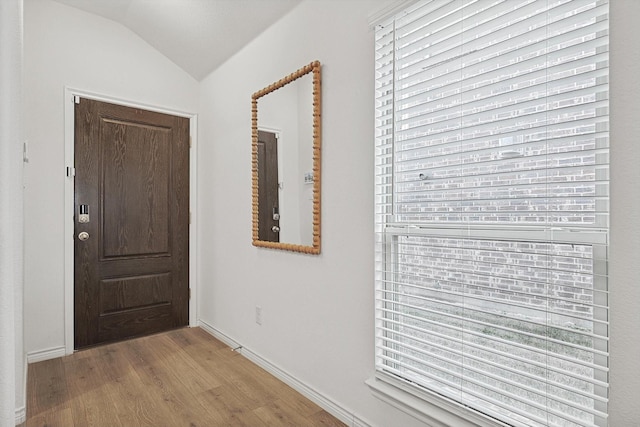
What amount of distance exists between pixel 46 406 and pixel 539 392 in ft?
8.21

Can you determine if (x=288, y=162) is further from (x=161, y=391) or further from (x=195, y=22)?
(x=161, y=391)

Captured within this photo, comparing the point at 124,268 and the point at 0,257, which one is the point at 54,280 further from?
the point at 0,257

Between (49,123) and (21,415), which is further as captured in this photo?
(49,123)

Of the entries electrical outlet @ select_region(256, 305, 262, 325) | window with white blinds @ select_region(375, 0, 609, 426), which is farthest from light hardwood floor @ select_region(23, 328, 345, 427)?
window with white blinds @ select_region(375, 0, 609, 426)

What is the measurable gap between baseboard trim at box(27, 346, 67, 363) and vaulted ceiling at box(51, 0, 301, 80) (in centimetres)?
258

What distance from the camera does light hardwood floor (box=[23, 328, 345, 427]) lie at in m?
1.97

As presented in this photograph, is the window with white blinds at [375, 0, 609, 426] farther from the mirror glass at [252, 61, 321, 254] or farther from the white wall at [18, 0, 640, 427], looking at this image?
the mirror glass at [252, 61, 321, 254]

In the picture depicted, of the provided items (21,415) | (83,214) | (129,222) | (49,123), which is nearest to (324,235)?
(21,415)

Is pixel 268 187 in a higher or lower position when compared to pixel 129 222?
higher

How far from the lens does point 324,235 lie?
2064 mm

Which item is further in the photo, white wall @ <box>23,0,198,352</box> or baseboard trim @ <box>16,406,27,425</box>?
white wall @ <box>23,0,198,352</box>

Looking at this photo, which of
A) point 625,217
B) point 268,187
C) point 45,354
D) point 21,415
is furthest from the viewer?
point 45,354

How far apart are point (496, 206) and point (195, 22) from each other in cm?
261

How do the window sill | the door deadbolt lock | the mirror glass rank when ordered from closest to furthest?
the window sill → the mirror glass → the door deadbolt lock
